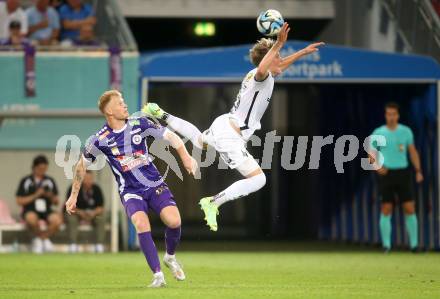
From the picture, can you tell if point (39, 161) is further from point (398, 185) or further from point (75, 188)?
point (75, 188)

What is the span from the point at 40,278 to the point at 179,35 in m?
12.4

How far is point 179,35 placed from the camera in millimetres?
23672

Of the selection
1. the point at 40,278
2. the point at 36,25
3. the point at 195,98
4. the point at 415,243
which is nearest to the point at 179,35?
the point at 195,98

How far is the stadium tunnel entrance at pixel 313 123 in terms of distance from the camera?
1698cm

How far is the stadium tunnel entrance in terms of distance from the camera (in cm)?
1698

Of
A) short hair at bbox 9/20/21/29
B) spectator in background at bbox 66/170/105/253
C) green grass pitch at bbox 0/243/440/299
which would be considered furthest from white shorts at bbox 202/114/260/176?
short hair at bbox 9/20/21/29

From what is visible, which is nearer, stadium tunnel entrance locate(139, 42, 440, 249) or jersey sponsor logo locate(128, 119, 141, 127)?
jersey sponsor logo locate(128, 119, 141, 127)

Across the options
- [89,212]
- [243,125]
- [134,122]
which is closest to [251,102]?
[243,125]

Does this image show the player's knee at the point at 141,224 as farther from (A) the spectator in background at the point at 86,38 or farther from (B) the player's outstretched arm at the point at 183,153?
(A) the spectator in background at the point at 86,38

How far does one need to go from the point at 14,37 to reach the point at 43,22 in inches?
35.4

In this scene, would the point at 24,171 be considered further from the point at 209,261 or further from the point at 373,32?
the point at 373,32

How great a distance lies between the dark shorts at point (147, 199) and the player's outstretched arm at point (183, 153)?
0.50m

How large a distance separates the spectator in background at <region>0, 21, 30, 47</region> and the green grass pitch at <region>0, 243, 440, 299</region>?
374 centimetres

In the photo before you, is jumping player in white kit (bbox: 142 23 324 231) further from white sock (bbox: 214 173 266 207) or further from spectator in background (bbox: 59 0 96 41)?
spectator in background (bbox: 59 0 96 41)
